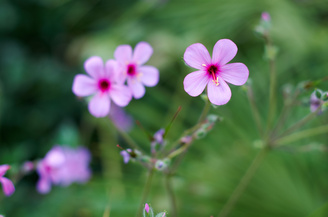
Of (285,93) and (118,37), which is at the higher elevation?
(118,37)

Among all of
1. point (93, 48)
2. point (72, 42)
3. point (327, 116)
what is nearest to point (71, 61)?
point (72, 42)

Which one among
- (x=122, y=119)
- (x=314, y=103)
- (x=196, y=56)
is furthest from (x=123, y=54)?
(x=122, y=119)

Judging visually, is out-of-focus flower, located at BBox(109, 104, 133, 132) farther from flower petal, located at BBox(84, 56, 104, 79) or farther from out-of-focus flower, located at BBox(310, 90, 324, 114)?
out-of-focus flower, located at BBox(310, 90, 324, 114)

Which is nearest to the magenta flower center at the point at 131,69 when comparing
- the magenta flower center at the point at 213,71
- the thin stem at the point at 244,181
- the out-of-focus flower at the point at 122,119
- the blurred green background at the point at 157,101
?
the magenta flower center at the point at 213,71

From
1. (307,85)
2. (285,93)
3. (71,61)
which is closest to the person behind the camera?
(307,85)

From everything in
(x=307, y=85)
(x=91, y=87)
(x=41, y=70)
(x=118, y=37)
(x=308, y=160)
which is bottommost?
(x=91, y=87)

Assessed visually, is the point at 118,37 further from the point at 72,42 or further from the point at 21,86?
the point at 21,86
